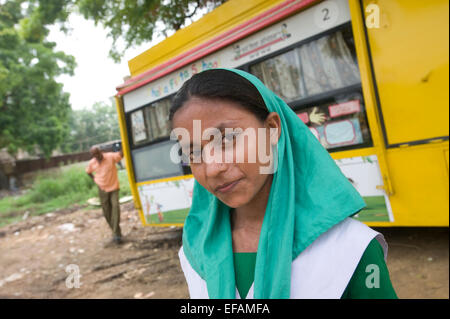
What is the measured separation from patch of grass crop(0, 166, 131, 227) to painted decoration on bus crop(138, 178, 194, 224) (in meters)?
4.10

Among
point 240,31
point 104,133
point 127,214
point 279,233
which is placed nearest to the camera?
point 279,233

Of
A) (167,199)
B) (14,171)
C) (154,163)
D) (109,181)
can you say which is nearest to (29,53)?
(154,163)

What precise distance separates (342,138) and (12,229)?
1020 centimetres

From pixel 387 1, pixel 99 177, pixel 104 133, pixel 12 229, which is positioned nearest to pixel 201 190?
pixel 104 133

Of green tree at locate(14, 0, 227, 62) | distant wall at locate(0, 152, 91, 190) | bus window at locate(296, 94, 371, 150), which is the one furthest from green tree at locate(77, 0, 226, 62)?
distant wall at locate(0, 152, 91, 190)

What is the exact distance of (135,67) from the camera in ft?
3.02

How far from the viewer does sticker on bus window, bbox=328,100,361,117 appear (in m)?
2.49

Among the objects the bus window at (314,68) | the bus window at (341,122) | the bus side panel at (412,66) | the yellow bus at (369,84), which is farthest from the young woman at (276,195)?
the bus side panel at (412,66)

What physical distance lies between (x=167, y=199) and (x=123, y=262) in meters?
1.45

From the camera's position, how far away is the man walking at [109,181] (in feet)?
18.3

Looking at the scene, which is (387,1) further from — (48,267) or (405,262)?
(48,267)

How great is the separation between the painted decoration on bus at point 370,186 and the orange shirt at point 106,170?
14.0 ft

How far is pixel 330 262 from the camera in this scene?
658mm

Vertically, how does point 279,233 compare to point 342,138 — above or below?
below
